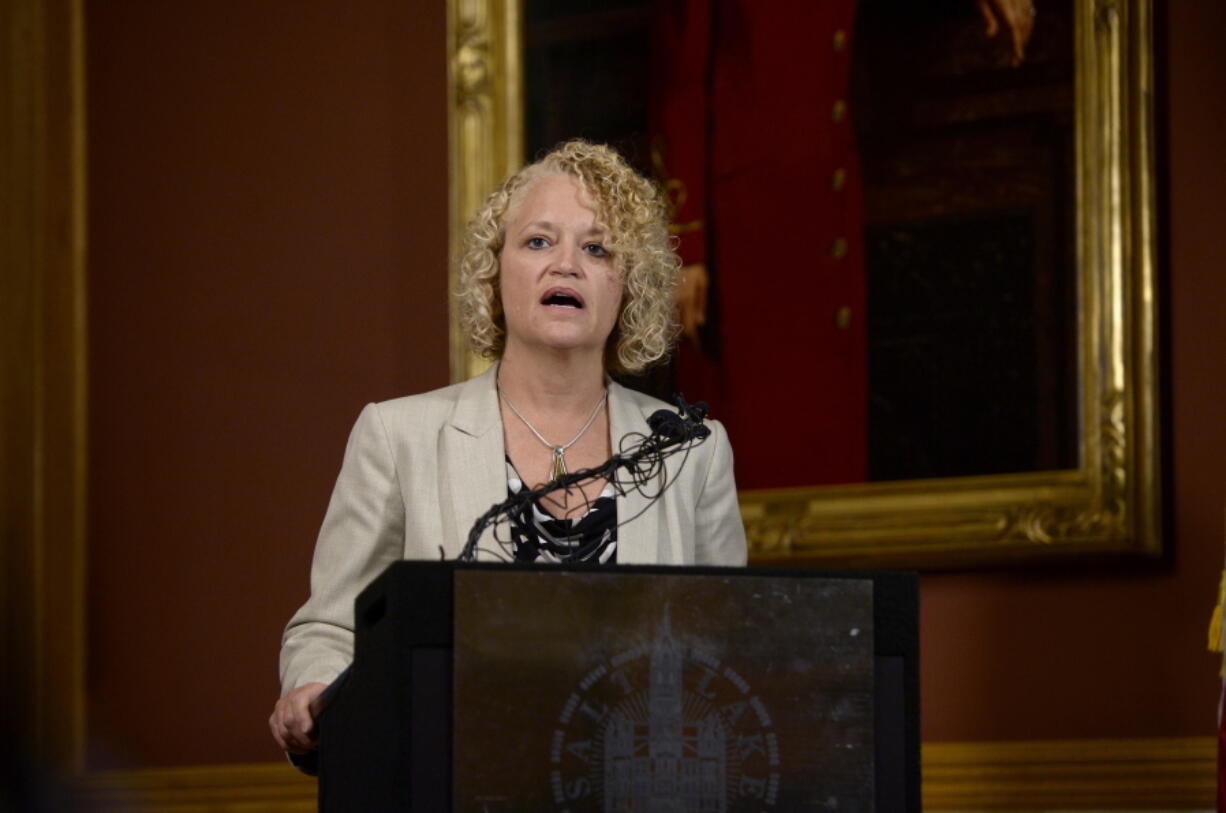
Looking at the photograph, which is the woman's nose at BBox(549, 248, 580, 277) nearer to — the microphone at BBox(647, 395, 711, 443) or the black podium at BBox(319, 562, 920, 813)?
the microphone at BBox(647, 395, 711, 443)

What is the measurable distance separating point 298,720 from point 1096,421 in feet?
7.74

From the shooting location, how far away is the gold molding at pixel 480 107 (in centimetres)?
533

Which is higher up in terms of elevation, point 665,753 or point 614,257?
point 614,257

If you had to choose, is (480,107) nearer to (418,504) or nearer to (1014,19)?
(1014,19)

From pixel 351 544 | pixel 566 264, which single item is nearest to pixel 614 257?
pixel 566 264

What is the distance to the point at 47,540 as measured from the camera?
5.68 metres

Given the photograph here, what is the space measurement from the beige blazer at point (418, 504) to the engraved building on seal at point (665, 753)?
33.4 inches

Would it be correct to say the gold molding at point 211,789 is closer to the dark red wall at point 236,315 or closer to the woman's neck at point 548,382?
the dark red wall at point 236,315

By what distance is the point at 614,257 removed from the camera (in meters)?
3.45

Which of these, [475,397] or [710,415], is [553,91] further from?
[475,397]

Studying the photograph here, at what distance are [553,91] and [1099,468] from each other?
1876mm

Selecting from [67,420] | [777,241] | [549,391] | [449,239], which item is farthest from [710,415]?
[67,420]

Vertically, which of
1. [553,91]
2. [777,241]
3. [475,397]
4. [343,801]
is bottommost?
[343,801]

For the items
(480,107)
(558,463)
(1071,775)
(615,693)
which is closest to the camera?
(615,693)
